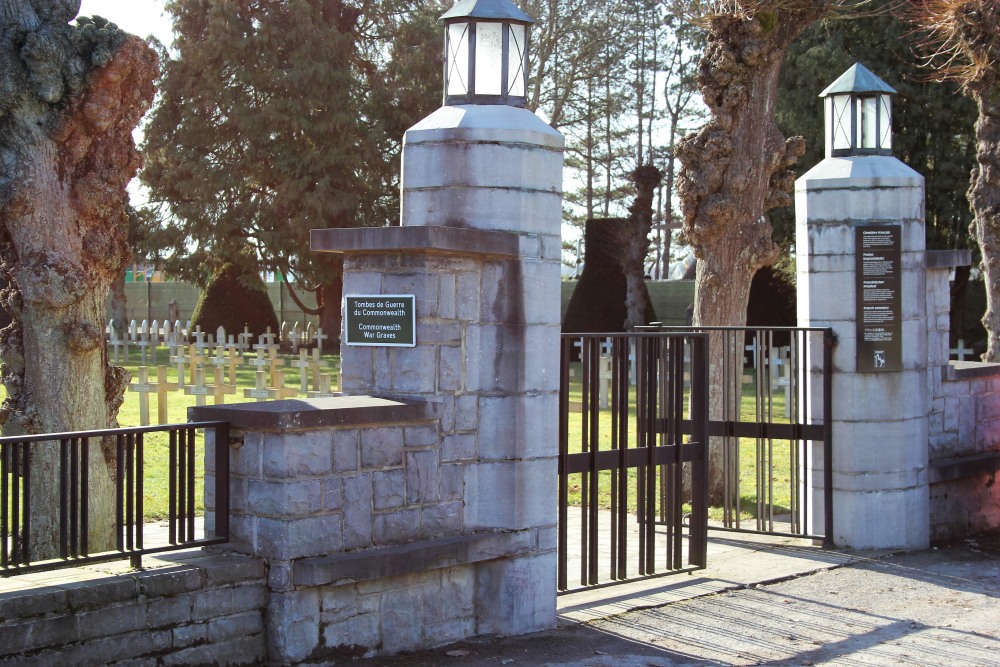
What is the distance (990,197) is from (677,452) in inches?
427

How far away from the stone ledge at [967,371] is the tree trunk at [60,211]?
6620 millimetres

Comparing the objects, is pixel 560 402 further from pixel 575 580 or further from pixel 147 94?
pixel 147 94

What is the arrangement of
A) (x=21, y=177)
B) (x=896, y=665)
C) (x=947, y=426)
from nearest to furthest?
(x=896, y=665) < (x=21, y=177) < (x=947, y=426)

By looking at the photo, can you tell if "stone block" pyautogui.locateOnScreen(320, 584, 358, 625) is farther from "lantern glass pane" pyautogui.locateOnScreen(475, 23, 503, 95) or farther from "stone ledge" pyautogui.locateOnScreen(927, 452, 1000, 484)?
"stone ledge" pyautogui.locateOnScreen(927, 452, 1000, 484)

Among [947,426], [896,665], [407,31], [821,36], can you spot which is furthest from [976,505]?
[407,31]

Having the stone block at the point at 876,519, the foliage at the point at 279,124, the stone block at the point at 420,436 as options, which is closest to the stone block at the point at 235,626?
the stone block at the point at 420,436

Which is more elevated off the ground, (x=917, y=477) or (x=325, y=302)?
(x=325, y=302)

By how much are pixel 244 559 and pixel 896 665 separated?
3.35 m

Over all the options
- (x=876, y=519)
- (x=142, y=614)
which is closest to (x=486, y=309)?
(x=142, y=614)

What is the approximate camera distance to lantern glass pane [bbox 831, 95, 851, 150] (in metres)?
9.50

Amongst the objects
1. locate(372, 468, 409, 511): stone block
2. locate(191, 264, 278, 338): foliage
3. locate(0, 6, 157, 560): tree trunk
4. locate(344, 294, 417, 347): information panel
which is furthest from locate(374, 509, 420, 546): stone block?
locate(191, 264, 278, 338): foliage

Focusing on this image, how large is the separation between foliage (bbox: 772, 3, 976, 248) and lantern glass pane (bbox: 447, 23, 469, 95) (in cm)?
2035

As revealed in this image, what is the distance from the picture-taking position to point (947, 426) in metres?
9.95

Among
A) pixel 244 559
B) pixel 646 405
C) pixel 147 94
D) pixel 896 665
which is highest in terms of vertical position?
pixel 147 94
